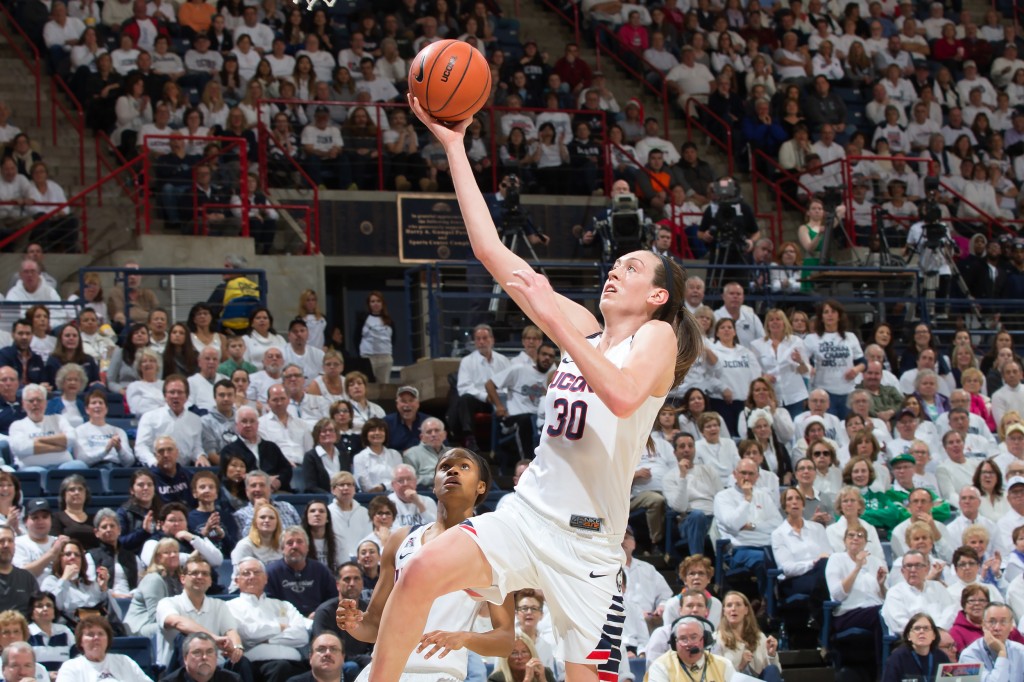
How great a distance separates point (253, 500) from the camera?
11547 mm

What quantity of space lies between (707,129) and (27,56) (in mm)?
9350

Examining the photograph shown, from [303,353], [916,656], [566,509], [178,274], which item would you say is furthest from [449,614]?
[178,274]

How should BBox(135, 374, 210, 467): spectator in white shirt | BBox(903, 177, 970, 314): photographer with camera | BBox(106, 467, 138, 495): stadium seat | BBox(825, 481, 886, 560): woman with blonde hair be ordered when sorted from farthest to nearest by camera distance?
BBox(903, 177, 970, 314): photographer with camera → BBox(135, 374, 210, 467): spectator in white shirt → BBox(825, 481, 886, 560): woman with blonde hair → BBox(106, 467, 138, 495): stadium seat

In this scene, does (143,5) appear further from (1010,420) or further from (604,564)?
(604,564)

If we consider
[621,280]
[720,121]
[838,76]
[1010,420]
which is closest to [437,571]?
[621,280]

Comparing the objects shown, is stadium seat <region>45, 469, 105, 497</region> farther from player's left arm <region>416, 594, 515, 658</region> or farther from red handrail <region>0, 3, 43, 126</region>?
red handrail <region>0, 3, 43, 126</region>

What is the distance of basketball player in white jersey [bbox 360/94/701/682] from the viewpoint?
5.22m

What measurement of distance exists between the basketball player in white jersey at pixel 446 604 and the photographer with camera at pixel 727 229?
1061cm

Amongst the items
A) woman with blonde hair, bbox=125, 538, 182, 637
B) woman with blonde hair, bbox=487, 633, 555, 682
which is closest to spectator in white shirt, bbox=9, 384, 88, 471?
woman with blonde hair, bbox=125, 538, 182, 637

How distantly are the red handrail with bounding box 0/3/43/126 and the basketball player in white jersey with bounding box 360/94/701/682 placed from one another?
13845mm

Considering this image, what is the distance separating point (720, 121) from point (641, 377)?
16470 mm

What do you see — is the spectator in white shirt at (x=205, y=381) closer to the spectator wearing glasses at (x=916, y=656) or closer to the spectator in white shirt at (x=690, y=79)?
the spectator wearing glasses at (x=916, y=656)

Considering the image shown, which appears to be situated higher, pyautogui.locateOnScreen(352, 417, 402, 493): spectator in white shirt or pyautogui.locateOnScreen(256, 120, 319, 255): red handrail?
pyautogui.locateOnScreen(256, 120, 319, 255): red handrail

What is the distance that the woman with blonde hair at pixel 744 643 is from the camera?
10688 mm
